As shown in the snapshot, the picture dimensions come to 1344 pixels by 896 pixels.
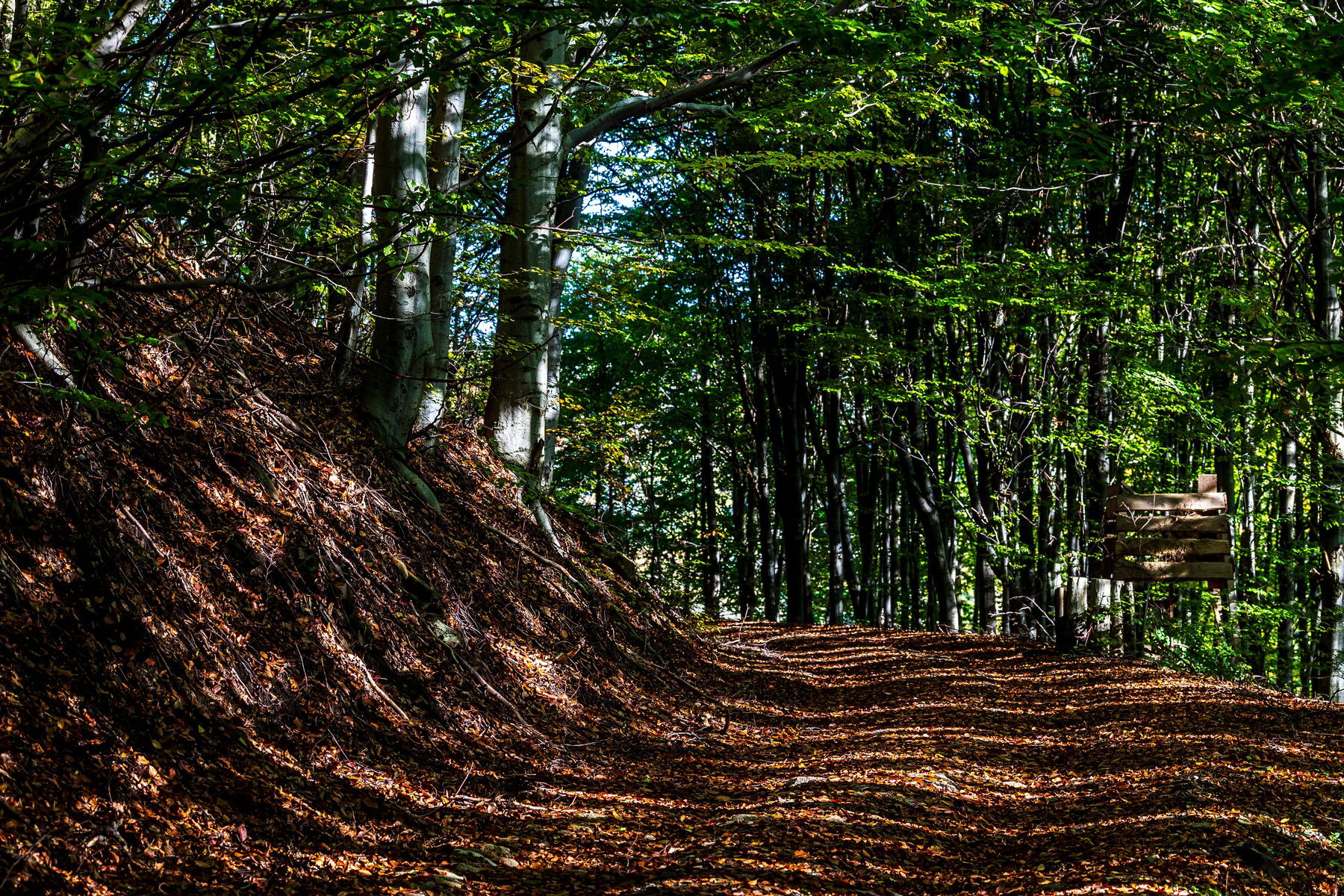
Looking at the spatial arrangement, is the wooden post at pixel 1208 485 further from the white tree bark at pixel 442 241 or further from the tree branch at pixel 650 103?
the white tree bark at pixel 442 241

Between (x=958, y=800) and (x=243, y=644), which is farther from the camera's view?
(x=958, y=800)

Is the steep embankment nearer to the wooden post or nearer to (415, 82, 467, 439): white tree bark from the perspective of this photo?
(415, 82, 467, 439): white tree bark

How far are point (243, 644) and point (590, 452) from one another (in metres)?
12.4

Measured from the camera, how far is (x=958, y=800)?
572cm

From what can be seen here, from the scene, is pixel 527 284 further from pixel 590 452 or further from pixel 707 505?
pixel 707 505

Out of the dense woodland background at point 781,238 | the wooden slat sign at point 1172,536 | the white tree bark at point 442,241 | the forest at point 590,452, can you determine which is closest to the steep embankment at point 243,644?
the forest at point 590,452

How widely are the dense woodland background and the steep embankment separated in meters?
0.29

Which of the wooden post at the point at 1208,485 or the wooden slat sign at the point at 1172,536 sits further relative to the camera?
the wooden post at the point at 1208,485

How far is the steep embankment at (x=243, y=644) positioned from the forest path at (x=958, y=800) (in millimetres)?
614

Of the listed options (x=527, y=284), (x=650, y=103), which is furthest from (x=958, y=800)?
(x=650, y=103)

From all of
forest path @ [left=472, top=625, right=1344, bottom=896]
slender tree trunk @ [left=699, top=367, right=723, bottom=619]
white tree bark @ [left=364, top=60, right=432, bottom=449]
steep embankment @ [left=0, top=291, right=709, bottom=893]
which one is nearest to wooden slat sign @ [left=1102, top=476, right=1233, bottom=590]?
forest path @ [left=472, top=625, right=1344, bottom=896]

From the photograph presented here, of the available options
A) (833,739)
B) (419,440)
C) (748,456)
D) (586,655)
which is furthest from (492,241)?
(748,456)

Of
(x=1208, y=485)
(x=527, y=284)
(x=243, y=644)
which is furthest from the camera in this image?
(x=1208, y=485)

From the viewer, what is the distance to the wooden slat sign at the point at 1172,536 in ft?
35.4
